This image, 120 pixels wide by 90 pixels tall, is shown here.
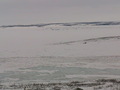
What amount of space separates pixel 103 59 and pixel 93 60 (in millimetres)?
1033

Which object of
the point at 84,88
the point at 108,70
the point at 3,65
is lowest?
the point at 84,88

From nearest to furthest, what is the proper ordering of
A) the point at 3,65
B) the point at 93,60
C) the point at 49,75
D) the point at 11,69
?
the point at 49,75
the point at 11,69
the point at 3,65
the point at 93,60

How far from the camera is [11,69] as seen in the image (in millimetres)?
26281

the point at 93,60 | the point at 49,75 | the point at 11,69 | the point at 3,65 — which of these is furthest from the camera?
the point at 93,60

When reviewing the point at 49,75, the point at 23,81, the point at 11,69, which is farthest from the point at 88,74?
the point at 11,69

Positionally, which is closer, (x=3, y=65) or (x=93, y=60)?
(x=3, y=65)

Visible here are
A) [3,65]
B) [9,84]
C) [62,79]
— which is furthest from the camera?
[3,65]

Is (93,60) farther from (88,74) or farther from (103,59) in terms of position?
(88,74)

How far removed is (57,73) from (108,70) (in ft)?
12.9

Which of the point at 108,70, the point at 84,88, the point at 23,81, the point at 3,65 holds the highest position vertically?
the point at 3,65

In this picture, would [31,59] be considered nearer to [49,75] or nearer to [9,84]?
[49,75]

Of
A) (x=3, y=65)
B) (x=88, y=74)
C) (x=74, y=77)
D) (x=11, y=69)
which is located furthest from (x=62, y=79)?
(x=3, y=65)

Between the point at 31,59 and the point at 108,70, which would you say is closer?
the point at 108,70

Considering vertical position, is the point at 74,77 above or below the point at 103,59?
below
